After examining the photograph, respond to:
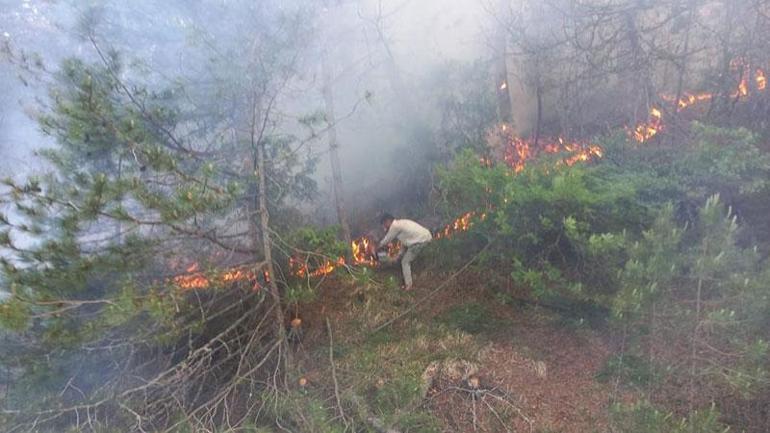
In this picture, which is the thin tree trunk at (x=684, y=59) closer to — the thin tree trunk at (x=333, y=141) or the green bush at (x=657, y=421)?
the thin tree trunk at (x=333, y=141)

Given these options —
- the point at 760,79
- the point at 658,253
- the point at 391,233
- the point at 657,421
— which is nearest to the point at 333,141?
the point at 391,233

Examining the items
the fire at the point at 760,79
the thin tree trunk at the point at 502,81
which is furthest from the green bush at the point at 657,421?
the thin tree trunk at the point at 502,81

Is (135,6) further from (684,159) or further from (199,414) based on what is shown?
(684,159)

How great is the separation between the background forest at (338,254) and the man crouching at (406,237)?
0.97 ft

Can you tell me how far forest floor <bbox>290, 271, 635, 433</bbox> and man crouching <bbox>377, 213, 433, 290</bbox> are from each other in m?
0.34

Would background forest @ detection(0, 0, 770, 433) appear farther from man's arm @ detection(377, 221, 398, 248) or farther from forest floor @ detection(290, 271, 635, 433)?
man's arm @ detection(377, 221, 398, 248)

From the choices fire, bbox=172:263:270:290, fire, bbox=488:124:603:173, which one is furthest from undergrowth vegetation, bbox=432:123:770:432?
fire, bbox=488:124:603:173

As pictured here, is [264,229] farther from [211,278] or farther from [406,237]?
[406,237]

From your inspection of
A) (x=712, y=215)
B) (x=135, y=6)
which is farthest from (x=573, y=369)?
(x=135, y=6)

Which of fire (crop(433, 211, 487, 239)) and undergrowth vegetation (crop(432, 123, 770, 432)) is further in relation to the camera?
fire (crop(433, 211, 487, 239))

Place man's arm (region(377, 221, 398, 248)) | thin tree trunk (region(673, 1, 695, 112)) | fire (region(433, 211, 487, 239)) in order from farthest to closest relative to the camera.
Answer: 1. thin tree trunk (region(673, 1, 695, 112))
2. man's arm (region(377, 221, 398, 248))
3. fire (region(433, 211, 487, 239))

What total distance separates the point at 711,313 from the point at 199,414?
4.45 metres

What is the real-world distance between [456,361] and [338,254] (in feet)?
5.43

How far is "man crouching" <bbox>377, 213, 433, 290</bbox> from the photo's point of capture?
6529 millimetres
